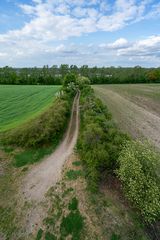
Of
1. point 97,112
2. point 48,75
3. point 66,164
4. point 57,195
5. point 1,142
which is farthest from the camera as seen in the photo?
point 48,75

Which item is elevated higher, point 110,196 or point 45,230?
point 110,196

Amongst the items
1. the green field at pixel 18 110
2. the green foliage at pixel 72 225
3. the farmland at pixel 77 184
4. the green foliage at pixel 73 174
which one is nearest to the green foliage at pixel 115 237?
the farmland at pixel 77 184

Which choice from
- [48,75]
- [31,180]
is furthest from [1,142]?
[48,75]

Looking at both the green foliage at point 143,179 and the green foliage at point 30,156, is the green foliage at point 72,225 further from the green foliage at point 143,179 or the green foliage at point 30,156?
the green foliage at point 30,156

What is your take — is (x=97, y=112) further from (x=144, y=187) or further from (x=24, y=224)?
(x=24, y=224)

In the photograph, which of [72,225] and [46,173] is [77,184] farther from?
[72,225]
